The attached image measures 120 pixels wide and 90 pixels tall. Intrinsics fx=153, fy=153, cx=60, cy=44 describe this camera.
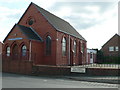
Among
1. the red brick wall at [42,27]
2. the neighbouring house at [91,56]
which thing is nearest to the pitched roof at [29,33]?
the red brick wall at [42,27]

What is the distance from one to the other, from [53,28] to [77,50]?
34.9ft

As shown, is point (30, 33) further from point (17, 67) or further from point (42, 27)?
point (17, 67)

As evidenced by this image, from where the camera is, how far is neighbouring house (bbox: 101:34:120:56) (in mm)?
50869

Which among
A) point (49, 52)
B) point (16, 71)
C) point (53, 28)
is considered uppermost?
point (53, 28)

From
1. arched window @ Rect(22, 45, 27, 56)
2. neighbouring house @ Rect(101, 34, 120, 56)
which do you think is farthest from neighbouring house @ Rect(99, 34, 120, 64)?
arched window @ Rect(22, 45, 27, 56)

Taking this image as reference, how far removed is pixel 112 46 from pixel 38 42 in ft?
110

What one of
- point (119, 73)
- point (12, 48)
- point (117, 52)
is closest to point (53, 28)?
point (12, 48)

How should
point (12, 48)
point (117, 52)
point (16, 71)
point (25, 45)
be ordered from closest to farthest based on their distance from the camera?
1. point (16, 71)
2. point (25, 45)
3. point (12, 48)
4. point (117, 52)

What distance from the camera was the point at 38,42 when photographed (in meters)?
26.5

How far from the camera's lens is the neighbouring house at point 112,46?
5087 cm

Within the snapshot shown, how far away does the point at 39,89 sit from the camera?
1009 cm

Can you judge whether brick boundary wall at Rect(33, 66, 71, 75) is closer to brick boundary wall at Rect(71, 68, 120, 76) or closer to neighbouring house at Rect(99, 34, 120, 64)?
brick boundary wall at Rect(71, 68, 120, 76)

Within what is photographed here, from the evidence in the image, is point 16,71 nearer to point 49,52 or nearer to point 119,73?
point 49,52

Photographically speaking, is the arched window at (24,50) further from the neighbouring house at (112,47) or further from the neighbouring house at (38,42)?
the neighbouring house at (112,47)
